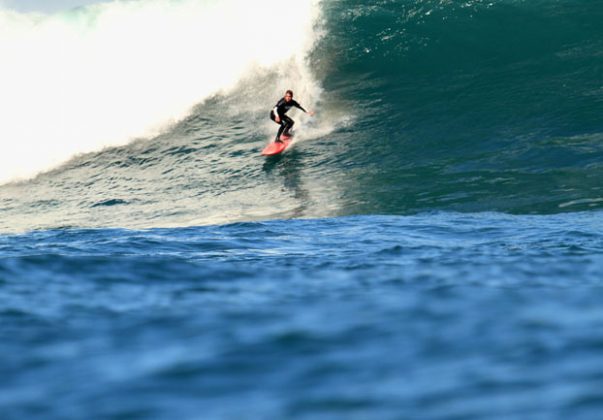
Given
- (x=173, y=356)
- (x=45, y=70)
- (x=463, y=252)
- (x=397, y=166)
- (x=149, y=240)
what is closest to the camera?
(x=173, y=356)

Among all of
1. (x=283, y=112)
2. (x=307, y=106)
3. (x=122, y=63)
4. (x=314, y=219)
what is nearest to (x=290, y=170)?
(x=283, y=112)

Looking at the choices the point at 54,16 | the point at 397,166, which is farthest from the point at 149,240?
the point at 54,16

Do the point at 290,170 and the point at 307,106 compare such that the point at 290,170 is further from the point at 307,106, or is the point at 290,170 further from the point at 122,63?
the point at 122,63

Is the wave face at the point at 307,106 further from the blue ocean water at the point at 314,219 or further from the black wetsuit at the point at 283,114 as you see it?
the black wetsuit at the point at 283,114

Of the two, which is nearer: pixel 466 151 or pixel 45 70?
pixel 466 151

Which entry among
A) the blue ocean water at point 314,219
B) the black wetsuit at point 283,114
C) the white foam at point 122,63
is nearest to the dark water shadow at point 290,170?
the blue ocean water at point 314,219

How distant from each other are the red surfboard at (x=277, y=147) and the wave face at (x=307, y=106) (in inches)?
9.6

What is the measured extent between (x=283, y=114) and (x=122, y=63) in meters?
8.35

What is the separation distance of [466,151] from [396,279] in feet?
30.9

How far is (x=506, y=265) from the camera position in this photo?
→ 24.3ft

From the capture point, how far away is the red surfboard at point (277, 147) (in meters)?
17.9

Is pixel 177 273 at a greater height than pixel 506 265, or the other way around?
pixel 177 273

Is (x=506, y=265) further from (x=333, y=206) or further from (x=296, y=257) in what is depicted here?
(x=333, y=206)

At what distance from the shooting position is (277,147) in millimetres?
18016
